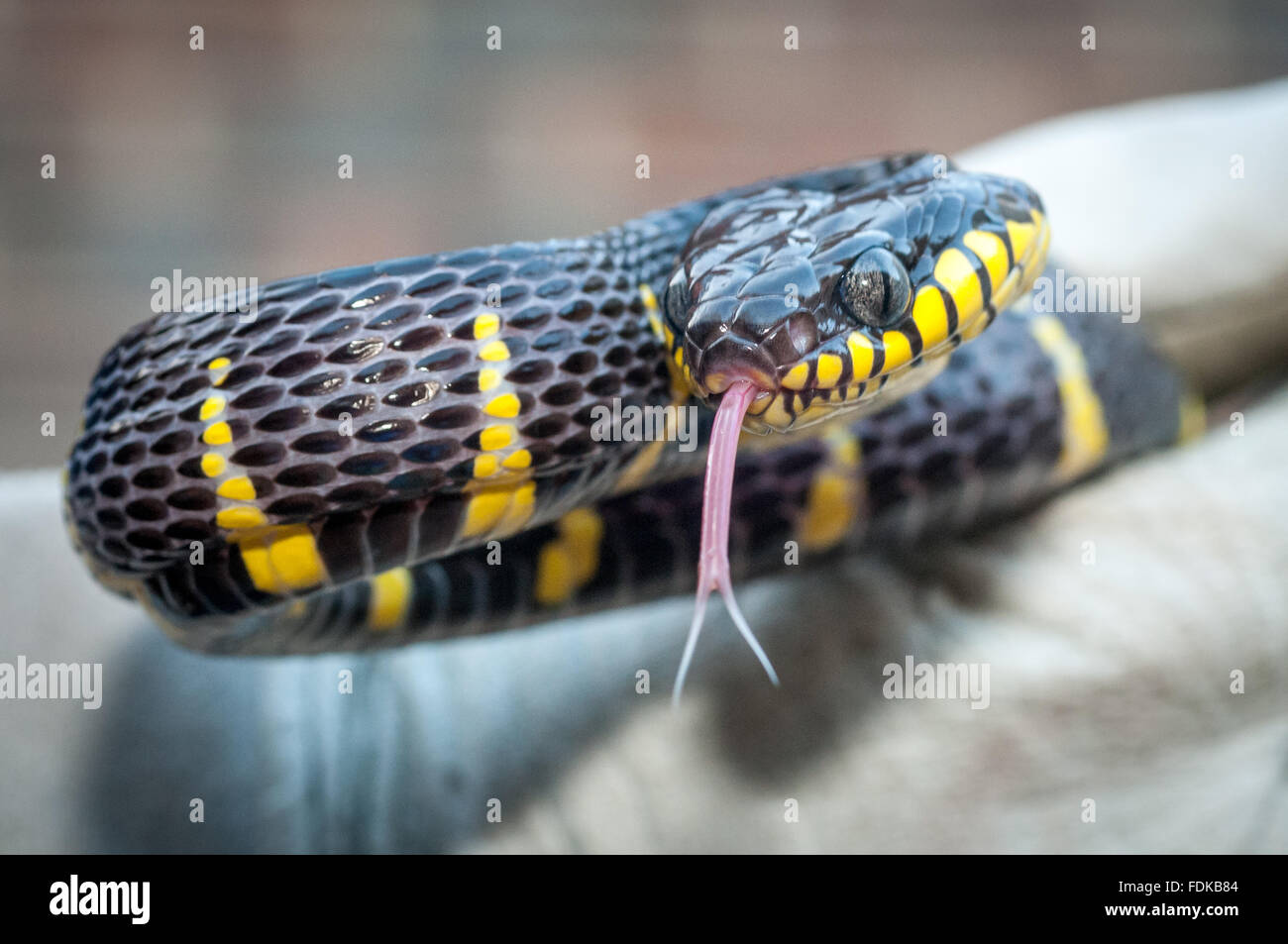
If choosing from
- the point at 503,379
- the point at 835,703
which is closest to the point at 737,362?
the point at 503,379

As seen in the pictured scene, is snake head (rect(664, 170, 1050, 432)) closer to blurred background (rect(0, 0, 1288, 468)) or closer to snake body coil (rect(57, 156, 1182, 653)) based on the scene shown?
snake body coil (rect(57, 156, 1182, 653))

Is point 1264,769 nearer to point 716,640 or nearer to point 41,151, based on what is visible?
point 716,640
